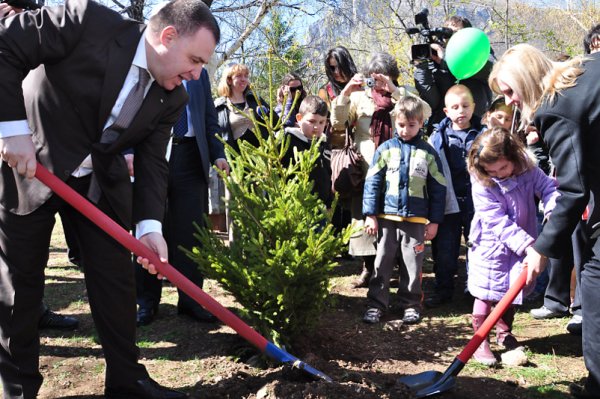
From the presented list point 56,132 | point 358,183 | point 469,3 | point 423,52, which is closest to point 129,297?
point 56,132

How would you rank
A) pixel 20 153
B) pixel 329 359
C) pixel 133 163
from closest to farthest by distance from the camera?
pixel 20 153, pixel 133 163, pixel 329 359

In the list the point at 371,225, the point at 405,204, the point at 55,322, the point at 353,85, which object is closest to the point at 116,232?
the point at 55,322

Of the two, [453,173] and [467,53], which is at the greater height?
[467,53]

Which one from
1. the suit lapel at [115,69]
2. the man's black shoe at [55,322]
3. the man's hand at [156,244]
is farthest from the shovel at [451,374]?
the man's black shoe at [55,322]

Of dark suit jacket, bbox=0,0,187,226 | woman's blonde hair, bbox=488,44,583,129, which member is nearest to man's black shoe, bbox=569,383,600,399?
woman's blonde hair, bbox=488,44,583,129

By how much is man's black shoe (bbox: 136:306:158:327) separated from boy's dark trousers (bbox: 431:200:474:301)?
2.50m

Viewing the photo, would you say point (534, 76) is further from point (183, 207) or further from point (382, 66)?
point (183, 207)

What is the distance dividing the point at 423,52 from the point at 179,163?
8.95ft

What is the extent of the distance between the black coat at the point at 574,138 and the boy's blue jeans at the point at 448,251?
2253 mm

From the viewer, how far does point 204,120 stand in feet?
14.5

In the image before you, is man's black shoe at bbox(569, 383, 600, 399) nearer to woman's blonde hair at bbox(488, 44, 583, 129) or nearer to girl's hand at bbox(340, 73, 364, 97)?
woman's blonde hair at bbox(488, 44, 583, 129)

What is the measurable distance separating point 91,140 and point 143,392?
4.43ft

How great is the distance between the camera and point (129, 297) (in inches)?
115

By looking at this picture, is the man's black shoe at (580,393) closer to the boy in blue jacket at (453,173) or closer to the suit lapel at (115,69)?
the boy in blue jacket at (453,173)
